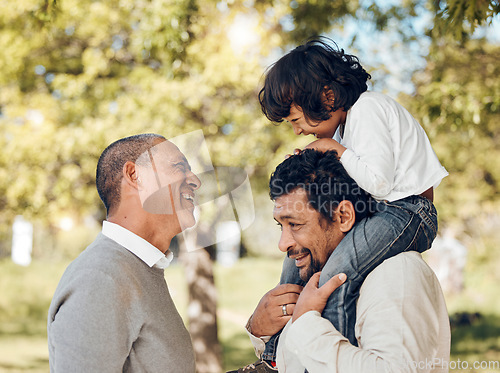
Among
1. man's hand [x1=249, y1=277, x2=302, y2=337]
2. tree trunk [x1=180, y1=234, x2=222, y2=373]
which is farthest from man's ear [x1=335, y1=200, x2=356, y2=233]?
tree trunk [x1=180, y1=234, x2=222, y2=373]

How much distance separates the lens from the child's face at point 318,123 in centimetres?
214

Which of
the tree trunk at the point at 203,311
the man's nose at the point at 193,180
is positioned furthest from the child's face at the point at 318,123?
the tree trunk at the point at 203,311

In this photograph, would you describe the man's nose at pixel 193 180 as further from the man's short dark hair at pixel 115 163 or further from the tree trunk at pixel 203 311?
the tree trunk at pixel 203 311

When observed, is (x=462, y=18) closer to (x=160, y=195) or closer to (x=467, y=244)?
(x=160, y=195)

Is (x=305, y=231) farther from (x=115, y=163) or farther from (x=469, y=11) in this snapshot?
(x=469, y=11)

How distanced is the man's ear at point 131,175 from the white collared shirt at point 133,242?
164mm

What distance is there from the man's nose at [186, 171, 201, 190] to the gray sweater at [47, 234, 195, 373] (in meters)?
0.38

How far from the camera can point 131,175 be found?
1.93 m

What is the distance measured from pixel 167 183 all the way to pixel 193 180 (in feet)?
0.46

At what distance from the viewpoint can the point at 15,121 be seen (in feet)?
22.5

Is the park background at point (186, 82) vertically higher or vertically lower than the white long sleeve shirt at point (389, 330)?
higher

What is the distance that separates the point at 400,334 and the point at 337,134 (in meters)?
0.97

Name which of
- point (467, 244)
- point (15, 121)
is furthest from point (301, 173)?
point (467, 244)

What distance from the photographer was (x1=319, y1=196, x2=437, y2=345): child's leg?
1733 millimetres
